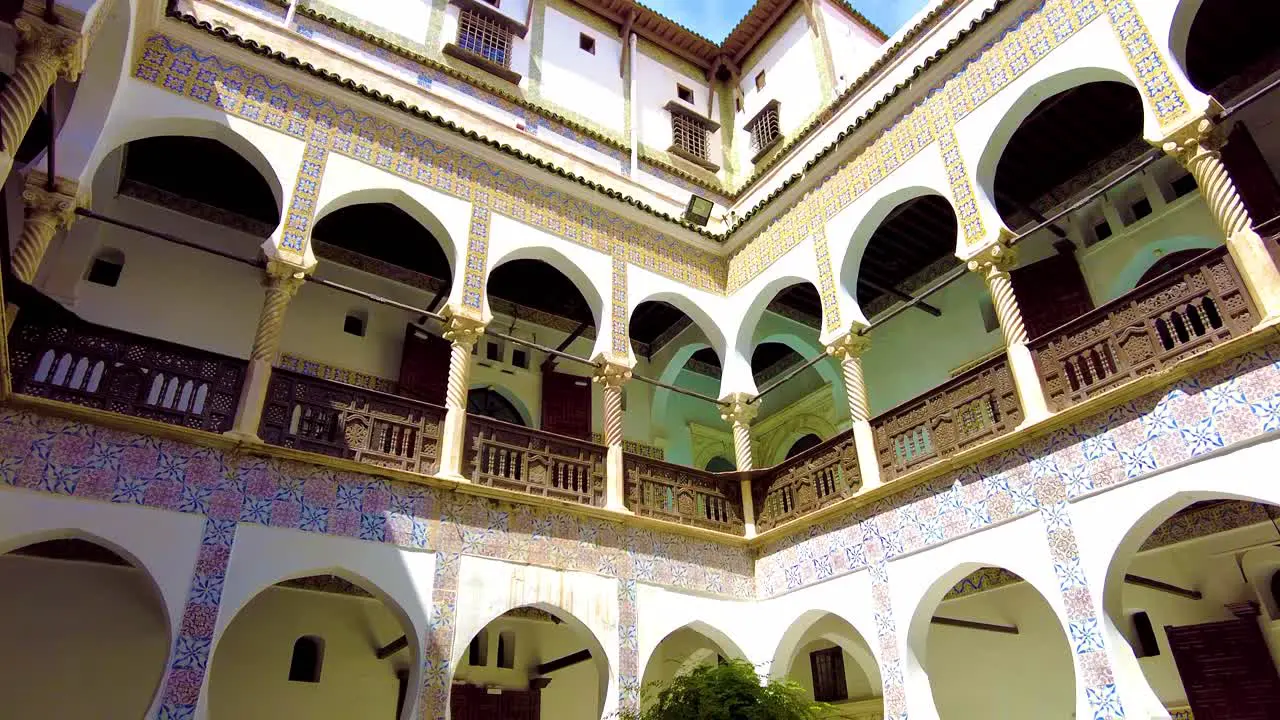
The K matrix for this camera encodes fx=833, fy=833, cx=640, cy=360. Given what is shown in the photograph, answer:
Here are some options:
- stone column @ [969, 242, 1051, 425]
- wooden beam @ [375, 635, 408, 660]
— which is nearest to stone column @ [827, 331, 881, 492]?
stone column @ [969, 242, 1051, 425]

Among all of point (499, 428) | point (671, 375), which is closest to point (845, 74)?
point (671, 375)

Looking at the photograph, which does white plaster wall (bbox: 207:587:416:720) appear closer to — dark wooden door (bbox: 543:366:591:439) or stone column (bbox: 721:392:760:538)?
dark wooden door (bbox: 543:366:591:439)

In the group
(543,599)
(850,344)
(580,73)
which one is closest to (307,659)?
(543,599)

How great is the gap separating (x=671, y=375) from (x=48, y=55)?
871 centimetres

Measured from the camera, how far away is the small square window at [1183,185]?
9344 millimetres

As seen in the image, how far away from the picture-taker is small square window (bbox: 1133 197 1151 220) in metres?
9.75

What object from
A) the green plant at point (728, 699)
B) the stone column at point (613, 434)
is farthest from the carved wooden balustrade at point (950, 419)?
the green plant at point (728, 699)

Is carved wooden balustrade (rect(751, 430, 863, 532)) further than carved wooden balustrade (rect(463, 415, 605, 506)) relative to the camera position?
Yes

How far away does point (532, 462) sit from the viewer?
8.74 m

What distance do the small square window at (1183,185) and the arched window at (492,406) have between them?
28.3 feet

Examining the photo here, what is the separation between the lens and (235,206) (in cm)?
1055

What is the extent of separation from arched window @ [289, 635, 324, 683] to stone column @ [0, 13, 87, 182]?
5861 millimetres

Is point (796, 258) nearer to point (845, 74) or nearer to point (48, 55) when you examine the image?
point (845, 74)

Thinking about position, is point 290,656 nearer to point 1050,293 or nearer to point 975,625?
point 975,625
